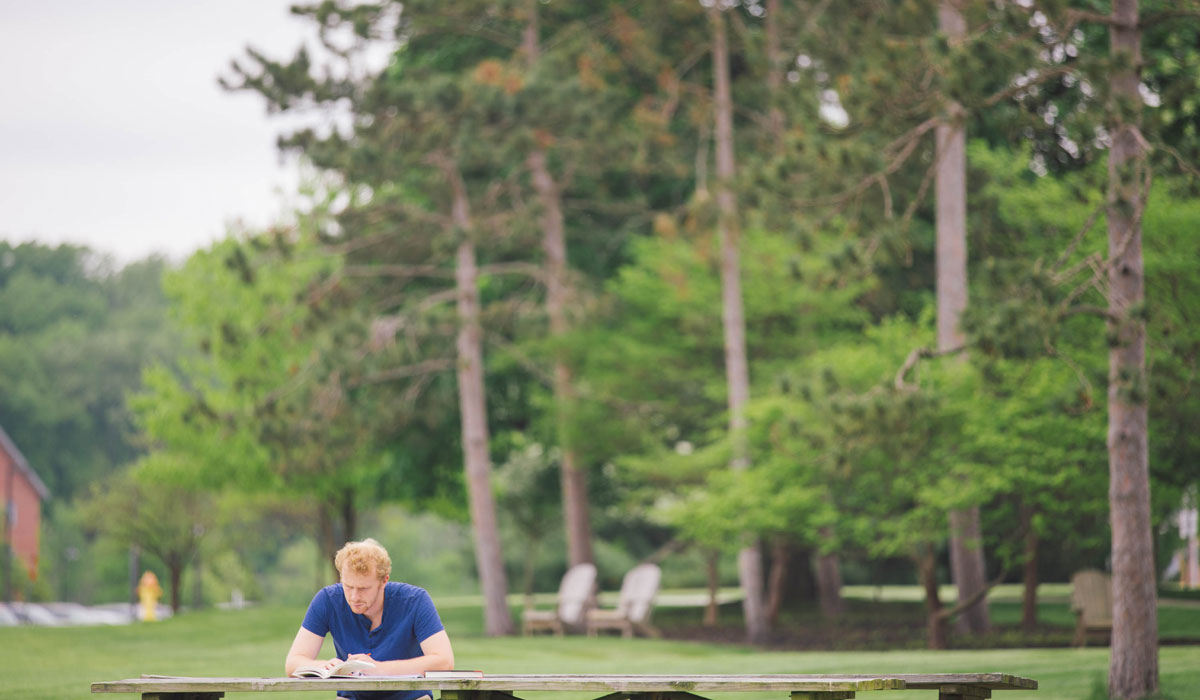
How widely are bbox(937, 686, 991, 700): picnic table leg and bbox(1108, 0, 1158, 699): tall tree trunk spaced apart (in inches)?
221

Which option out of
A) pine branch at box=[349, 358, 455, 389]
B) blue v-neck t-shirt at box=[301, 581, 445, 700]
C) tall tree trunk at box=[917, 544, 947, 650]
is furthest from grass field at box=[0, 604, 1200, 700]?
blue v-neck t-shirt at box=[301, 581, 445, 700]

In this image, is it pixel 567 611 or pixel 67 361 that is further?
pixel 67 361

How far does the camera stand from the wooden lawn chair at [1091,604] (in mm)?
20516

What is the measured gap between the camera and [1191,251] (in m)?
19.2

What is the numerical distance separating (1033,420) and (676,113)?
14400 millimetres

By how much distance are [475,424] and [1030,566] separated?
11.1 m

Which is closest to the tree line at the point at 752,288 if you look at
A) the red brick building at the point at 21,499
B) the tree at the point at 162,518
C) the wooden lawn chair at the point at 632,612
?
the wooden lawn chair at the point at 632,612

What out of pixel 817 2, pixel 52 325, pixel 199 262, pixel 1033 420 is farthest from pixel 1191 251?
pixel 52 325

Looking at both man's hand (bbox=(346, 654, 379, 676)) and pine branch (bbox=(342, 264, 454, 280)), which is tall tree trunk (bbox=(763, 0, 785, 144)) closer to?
pine branch (bbox=(342, 264, 454, 280))

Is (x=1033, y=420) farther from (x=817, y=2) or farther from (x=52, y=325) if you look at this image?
(x=52, y=325)

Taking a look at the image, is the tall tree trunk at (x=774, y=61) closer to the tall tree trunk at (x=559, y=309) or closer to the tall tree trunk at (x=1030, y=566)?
the tall tree trunk at (x=559, y=309)

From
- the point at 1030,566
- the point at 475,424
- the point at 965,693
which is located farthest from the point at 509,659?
the point at 965,693

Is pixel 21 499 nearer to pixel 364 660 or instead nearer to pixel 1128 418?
pixel 1128 418

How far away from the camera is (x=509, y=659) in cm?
2061
